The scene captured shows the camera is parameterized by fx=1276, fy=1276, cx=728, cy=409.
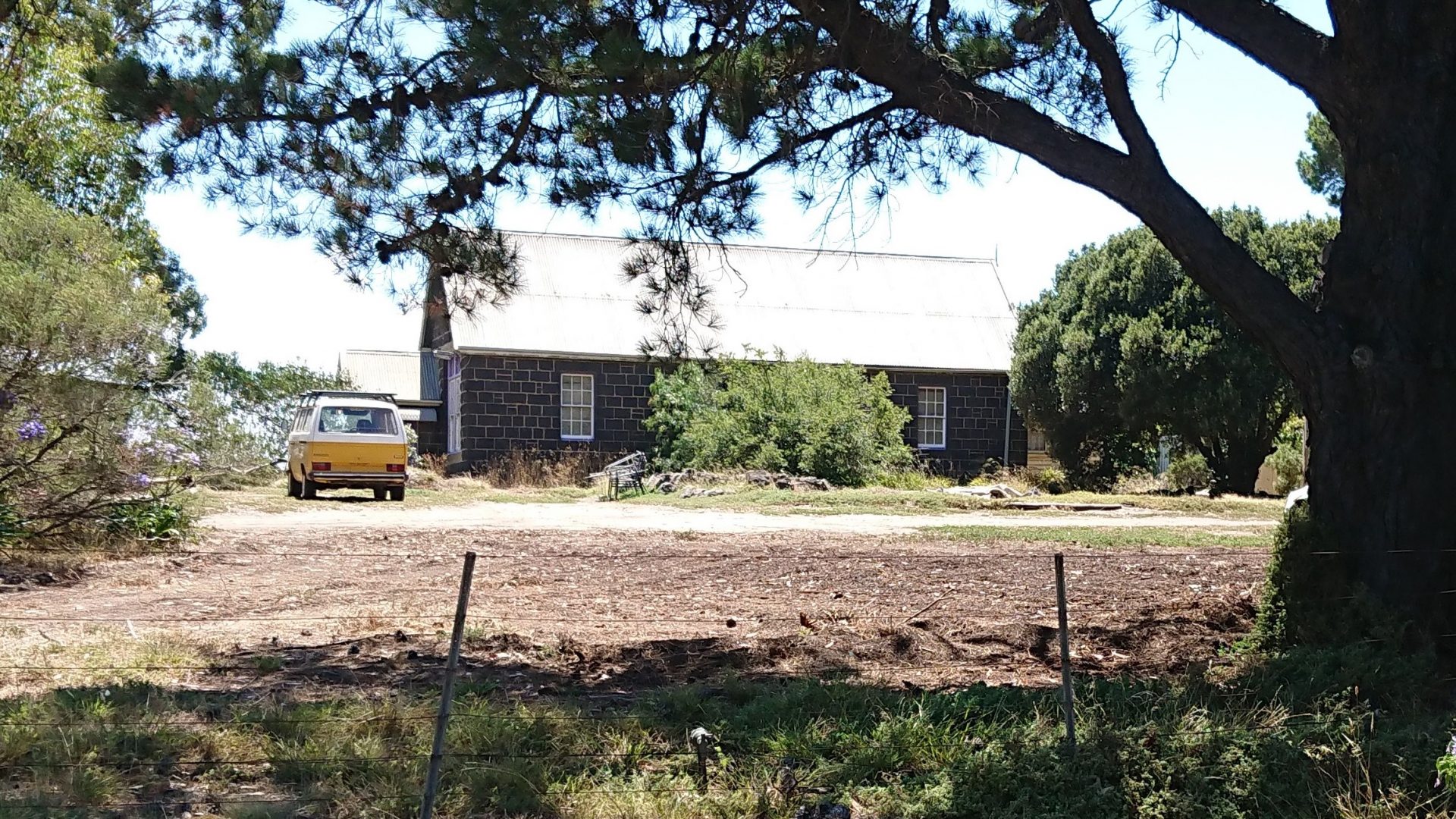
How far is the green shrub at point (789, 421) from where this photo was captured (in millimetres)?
26297

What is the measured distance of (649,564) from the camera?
11969 mm

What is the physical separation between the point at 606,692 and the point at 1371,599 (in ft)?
13.9

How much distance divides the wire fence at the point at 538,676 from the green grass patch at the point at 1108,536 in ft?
10.1

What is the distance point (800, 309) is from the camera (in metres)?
33.1

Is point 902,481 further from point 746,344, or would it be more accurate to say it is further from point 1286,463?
point 1286,463

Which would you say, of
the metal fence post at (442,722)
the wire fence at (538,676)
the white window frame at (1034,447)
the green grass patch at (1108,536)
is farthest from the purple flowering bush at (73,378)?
the white window frame at (1034,447)

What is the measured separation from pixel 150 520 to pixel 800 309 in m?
22.2

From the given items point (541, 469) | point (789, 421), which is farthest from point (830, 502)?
point (541, 469)

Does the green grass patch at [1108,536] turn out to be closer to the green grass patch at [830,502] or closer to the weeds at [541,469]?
the green grass patch at [830,502]

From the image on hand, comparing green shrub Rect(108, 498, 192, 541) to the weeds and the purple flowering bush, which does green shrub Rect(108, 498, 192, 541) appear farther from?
the weeds

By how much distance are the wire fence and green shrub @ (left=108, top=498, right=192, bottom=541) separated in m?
0.93

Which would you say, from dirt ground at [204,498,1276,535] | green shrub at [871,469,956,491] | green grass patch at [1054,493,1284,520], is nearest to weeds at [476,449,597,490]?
dirt ground at [204,498,1276,535]

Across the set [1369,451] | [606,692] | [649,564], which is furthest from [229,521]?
[1369,451]

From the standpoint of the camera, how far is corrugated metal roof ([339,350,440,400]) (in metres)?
38.4
